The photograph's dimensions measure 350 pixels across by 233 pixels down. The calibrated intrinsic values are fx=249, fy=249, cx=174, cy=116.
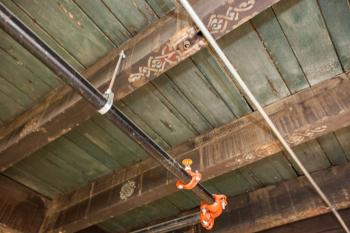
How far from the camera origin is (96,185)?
2445 millimetres

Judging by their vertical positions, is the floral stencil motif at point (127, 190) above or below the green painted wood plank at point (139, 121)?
below

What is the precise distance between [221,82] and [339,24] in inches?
28.6

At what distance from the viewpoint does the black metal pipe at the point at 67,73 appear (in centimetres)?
88

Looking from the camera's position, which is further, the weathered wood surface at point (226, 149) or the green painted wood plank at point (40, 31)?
the weathered wood surface at point (226, 149)

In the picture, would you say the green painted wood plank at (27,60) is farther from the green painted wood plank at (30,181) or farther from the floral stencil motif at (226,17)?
the floral stencil motif at (226,17)

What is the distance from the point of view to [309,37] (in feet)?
4.77

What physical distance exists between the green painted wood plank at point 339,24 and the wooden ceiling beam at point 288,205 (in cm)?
101

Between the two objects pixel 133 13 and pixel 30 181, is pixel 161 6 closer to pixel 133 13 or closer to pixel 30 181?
pixel 133 13

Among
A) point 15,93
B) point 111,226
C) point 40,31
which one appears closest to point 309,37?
point 40,31

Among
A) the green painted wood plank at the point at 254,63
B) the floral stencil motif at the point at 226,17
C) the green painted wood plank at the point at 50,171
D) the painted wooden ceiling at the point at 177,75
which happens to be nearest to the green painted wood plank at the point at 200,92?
the painted wooden ceiling at the point at 177,75

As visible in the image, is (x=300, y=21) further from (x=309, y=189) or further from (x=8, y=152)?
(x=8, y=152)

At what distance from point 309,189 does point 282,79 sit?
107cm

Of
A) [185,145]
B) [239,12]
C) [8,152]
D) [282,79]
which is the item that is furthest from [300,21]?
[8,152]

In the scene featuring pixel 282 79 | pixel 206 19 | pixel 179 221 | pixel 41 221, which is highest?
pixel 282 79
